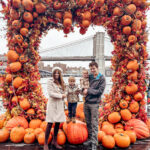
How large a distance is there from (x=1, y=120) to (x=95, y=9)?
3057 mm

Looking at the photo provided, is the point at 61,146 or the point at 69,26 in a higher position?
the point at 69,26

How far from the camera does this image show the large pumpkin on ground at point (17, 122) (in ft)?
8.24

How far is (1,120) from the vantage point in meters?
2.80

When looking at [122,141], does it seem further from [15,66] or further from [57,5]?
[57,5]

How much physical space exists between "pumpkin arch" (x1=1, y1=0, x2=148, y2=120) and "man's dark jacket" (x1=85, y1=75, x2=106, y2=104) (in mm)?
871

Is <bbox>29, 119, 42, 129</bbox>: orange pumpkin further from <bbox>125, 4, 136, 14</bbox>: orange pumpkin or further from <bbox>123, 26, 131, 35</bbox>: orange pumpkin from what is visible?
<bbox>125, 4, 136, 14</bbox>: orange pumpkin

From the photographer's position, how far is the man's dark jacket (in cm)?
206

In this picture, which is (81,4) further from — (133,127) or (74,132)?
(133,127)

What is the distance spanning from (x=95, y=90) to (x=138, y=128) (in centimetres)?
126

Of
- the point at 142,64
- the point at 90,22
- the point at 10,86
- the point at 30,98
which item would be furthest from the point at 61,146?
the point at 90,22

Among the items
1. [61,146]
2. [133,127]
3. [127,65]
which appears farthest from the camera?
[127,65]

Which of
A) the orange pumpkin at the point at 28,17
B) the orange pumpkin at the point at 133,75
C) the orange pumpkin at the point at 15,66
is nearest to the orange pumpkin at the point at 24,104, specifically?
the orange pumpkin at the point at 15,66

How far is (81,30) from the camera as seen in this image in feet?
9.48

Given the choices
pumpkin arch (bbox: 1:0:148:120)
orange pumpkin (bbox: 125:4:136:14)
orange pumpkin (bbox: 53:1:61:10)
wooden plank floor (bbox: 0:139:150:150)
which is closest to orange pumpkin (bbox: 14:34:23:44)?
pumpkin arch (bbox: 1:0:148:120)
